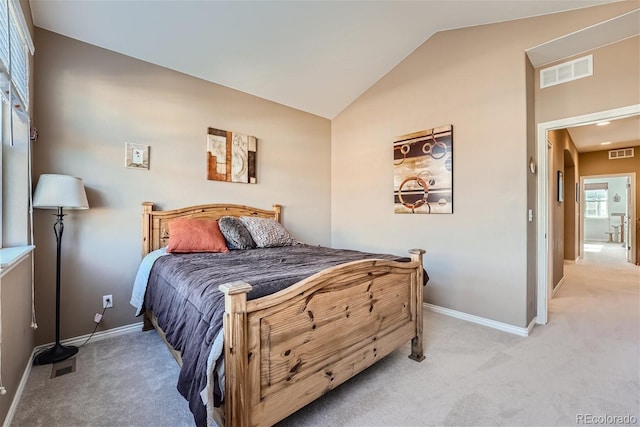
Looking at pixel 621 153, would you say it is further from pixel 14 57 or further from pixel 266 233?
pixel 14 57

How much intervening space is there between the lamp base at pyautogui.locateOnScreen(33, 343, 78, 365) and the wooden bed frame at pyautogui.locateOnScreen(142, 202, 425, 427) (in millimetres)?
1131

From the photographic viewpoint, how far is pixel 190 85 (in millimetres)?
3082

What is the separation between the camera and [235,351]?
1133mm

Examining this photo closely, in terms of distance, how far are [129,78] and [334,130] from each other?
8.87 ft

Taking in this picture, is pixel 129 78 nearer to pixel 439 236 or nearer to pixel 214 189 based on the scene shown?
pixel 214 189

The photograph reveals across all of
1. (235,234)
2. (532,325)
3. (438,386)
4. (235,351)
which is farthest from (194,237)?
(532,325)

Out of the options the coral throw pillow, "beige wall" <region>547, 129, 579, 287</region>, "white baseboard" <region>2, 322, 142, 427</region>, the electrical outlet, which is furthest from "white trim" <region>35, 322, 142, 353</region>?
"beige wall" <region>547, 129, 579, 287</region>

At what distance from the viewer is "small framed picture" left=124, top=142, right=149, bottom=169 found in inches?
106

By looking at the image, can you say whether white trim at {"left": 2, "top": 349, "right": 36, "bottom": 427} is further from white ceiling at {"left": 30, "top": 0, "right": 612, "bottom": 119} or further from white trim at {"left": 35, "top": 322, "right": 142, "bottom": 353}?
white ceiling at {"left": 30, "top": 0, "right": 612, "bottom": 119}

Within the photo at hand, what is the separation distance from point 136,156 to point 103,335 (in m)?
1.65

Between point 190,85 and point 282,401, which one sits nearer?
point 282,401

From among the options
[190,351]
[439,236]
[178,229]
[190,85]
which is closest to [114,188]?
[178,229]

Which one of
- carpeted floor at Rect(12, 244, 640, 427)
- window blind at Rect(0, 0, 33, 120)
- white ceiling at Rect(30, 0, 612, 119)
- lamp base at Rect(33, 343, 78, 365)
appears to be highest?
white ceiling at Rect(30, 0, 612, 119)

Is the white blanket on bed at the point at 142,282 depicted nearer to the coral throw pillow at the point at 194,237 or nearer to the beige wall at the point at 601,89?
the coral throw pillow at the point at 194,237
